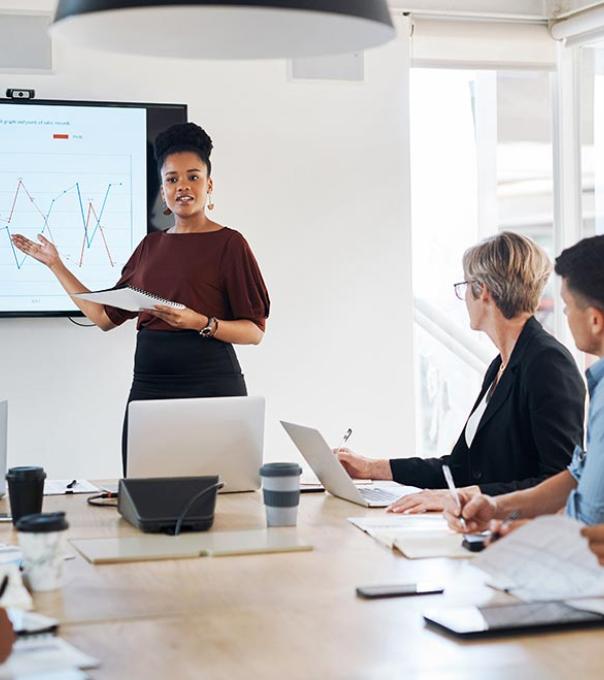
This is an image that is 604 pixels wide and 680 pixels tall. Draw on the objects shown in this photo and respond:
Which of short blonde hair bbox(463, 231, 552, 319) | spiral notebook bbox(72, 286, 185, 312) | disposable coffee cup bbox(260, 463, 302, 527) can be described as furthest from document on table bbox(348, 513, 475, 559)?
spiral notebook bbox(72, 286, 185, 312)

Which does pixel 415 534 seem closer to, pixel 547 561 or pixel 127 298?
pixel 547 561

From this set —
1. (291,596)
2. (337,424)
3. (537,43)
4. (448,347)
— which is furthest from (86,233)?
(291,596)

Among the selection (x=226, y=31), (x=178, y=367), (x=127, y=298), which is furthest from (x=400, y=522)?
(x=178, y=367)

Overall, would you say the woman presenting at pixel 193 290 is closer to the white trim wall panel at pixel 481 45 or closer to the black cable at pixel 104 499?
the black cable at pixel 104 499

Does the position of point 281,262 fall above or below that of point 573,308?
above

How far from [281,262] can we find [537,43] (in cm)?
159

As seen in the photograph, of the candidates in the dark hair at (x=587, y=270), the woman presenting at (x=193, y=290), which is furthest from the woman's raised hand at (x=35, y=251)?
the dark hair at (x=587, y=270)

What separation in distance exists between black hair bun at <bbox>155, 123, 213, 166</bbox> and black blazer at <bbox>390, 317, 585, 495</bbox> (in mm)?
1363

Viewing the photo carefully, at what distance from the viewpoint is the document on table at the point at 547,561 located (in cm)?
162

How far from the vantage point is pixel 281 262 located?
4688mm

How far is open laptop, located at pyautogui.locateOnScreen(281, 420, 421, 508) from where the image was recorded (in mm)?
2666

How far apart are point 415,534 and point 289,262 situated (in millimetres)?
2581

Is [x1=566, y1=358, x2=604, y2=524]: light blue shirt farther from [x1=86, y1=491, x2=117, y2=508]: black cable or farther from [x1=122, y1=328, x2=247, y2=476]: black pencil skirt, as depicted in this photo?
[x1=122, y1=328, x2=247, y2=476]: black pencil skirt

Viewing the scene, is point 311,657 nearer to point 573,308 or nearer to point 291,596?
point 291,596
